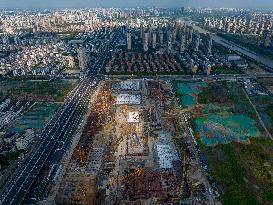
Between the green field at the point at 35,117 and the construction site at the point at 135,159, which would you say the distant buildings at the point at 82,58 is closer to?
the construction site at the point at 135,159

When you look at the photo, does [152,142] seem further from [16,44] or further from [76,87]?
[16,44]

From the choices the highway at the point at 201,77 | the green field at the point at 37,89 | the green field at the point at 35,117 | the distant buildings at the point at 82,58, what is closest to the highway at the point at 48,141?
the green field at the point at 35,117

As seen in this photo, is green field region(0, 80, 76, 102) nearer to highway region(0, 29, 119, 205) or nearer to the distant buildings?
highway region(0, 29, 119, 205)

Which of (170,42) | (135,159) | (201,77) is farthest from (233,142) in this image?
(170,42)

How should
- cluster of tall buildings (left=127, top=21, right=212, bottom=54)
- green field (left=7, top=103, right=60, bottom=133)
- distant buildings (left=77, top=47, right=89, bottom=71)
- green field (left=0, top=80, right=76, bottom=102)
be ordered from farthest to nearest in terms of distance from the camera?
cluster of tall buildings (left=127, top=21, right=212, bottom=54), distant buildings (left=77, top=47, right=89, bottom=71), green field (left=0, top=80, right=76, bottom=102), green field (left=7, top=103, right=60, bottom=133)

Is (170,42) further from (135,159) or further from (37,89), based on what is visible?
(135,159)

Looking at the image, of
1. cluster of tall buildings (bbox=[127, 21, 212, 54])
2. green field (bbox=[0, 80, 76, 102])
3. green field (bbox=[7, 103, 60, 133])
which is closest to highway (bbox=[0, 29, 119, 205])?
green field (bbox=[7, 103, 60, 133])
